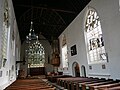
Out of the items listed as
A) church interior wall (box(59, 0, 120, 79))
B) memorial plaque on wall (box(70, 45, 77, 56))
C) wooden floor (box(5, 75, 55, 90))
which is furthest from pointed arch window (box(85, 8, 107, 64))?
wooden floor (box(5, 75, 55, 90))

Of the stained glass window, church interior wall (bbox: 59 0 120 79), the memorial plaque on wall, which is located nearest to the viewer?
church interior wall (bbox: 59 0 120 79)

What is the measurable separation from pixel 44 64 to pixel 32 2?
37.9ft

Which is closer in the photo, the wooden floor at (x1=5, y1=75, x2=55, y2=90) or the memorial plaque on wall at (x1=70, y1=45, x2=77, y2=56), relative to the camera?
the wooden floor at (x1=5, y1=75, x2=55, y2=90)

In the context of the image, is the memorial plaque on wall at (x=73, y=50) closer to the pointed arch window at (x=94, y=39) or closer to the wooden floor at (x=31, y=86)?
the pointed arch window at (x=94, y=39)

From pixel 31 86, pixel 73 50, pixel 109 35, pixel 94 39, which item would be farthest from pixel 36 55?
pixel 31 86

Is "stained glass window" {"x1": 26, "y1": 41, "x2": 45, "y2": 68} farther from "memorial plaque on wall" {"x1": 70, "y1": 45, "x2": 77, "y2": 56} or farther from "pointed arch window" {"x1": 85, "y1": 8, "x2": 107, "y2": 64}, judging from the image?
"pointed arch window" {"x1": 85, "y1": 8, "x2": 107, "y2": 64}

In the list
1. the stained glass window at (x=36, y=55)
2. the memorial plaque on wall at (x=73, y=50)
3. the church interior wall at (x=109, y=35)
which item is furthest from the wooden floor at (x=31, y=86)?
the stained glass window at (x=36, y=55)

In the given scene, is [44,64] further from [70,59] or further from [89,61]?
[89,61]

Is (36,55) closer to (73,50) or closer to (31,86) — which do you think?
(73,50)

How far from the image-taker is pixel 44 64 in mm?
18938

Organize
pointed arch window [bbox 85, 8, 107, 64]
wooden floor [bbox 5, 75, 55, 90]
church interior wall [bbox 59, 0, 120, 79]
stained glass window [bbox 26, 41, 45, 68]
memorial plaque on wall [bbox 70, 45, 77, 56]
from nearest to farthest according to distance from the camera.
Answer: wooden floor [bbox 5, 75, 55, 90] → church interior wall [bbox 59, 0, 120, 79] → pointed arch window [bbox 85, 8, 107, 64] → memorial plaque on wall [bbox 70, 45, 77, 56] → stained glass window [bbox 26, 41, 45, 68]

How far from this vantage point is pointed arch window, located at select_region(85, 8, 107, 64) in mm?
7164

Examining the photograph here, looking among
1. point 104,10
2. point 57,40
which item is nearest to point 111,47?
point 104,10

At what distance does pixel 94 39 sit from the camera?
7.95 metres
